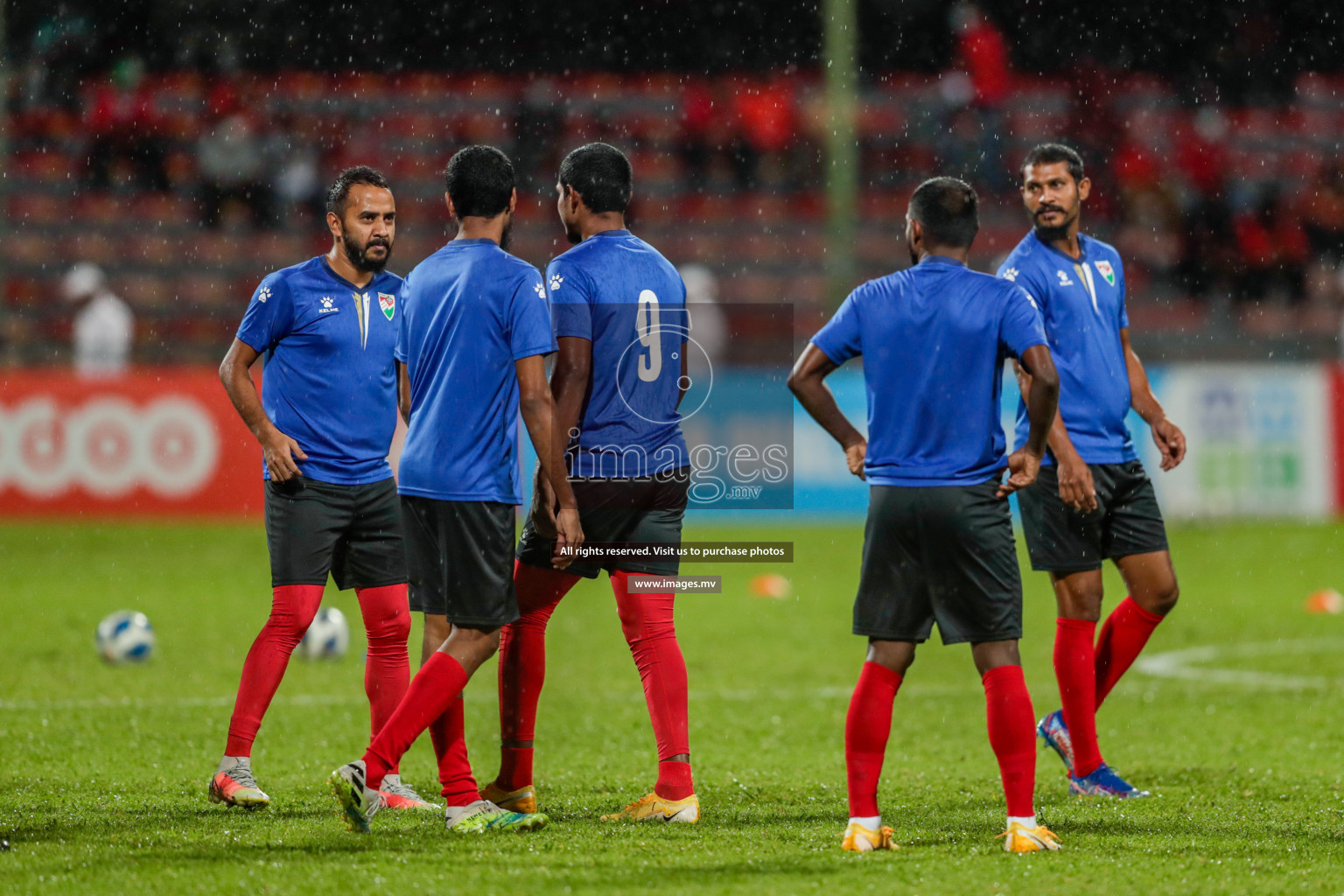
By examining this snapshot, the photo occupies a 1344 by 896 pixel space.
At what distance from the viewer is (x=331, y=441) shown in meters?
5.38

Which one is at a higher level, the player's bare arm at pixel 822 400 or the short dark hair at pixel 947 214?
the short dark hair at pixel 947 214

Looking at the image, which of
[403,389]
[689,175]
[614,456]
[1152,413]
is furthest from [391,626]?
[689,175]

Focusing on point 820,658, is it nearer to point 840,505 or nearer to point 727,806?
point 727,806

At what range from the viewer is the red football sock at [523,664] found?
16.6ft

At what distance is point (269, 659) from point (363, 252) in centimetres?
140

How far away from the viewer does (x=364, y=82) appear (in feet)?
74.1

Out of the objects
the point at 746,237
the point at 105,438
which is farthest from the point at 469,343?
the point at 746,237

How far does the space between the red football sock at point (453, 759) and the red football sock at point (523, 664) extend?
17 centimetres

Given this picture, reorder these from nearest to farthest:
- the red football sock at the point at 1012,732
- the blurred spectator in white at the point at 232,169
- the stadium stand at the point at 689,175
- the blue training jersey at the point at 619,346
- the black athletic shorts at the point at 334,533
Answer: the red football sock at the point at 1012,732 → the blue training jersey at the point at 619,346 → the black athletic shorts at the point at 334,533 → the stadium stand at the point at 689,175 → the blurred spectator in white at the point at 232,169

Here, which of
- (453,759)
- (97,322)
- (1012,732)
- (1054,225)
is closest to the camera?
(1012,732)

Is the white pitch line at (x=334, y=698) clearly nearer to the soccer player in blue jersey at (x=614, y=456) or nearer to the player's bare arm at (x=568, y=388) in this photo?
the soccer player in blue jersey at (x=614, y=456)

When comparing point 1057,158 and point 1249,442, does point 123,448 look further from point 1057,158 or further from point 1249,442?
point 1057,158

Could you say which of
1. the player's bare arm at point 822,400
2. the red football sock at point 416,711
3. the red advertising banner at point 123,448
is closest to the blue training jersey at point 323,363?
the red football sock at point 416,711

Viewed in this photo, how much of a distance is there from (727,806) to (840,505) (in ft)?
35.5
